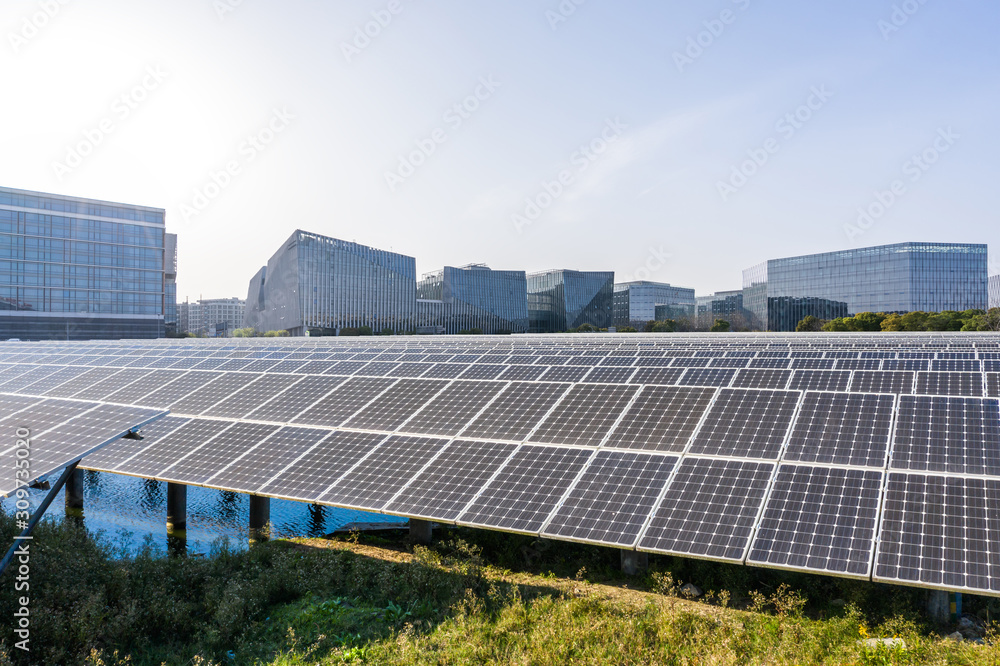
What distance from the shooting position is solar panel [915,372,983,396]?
A: 1599cm

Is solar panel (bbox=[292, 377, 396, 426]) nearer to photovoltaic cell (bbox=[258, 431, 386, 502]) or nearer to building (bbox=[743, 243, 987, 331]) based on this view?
photovoltaic cell (bbox=[258, 431, 386, 502])

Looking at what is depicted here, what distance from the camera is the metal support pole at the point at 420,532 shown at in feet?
57.4

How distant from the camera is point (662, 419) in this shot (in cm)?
1645

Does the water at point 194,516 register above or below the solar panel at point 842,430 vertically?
below

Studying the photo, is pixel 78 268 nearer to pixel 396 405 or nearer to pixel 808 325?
pixel 396 405

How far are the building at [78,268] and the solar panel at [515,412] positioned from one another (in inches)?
4662

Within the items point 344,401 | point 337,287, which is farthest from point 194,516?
point 337,287

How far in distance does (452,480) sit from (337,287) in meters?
126

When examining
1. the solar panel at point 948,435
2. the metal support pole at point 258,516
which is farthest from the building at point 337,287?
the solar panel at point 948,435

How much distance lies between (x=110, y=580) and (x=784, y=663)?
47.3 feet

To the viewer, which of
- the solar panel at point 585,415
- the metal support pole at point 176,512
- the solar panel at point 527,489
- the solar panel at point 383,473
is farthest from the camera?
the metal support pole at point 176,512

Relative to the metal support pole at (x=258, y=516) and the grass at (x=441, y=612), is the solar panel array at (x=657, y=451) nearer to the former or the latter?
the grass at (x=441, y=612)

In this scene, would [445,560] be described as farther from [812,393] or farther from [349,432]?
[812,393]

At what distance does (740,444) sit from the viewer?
1462 cm
